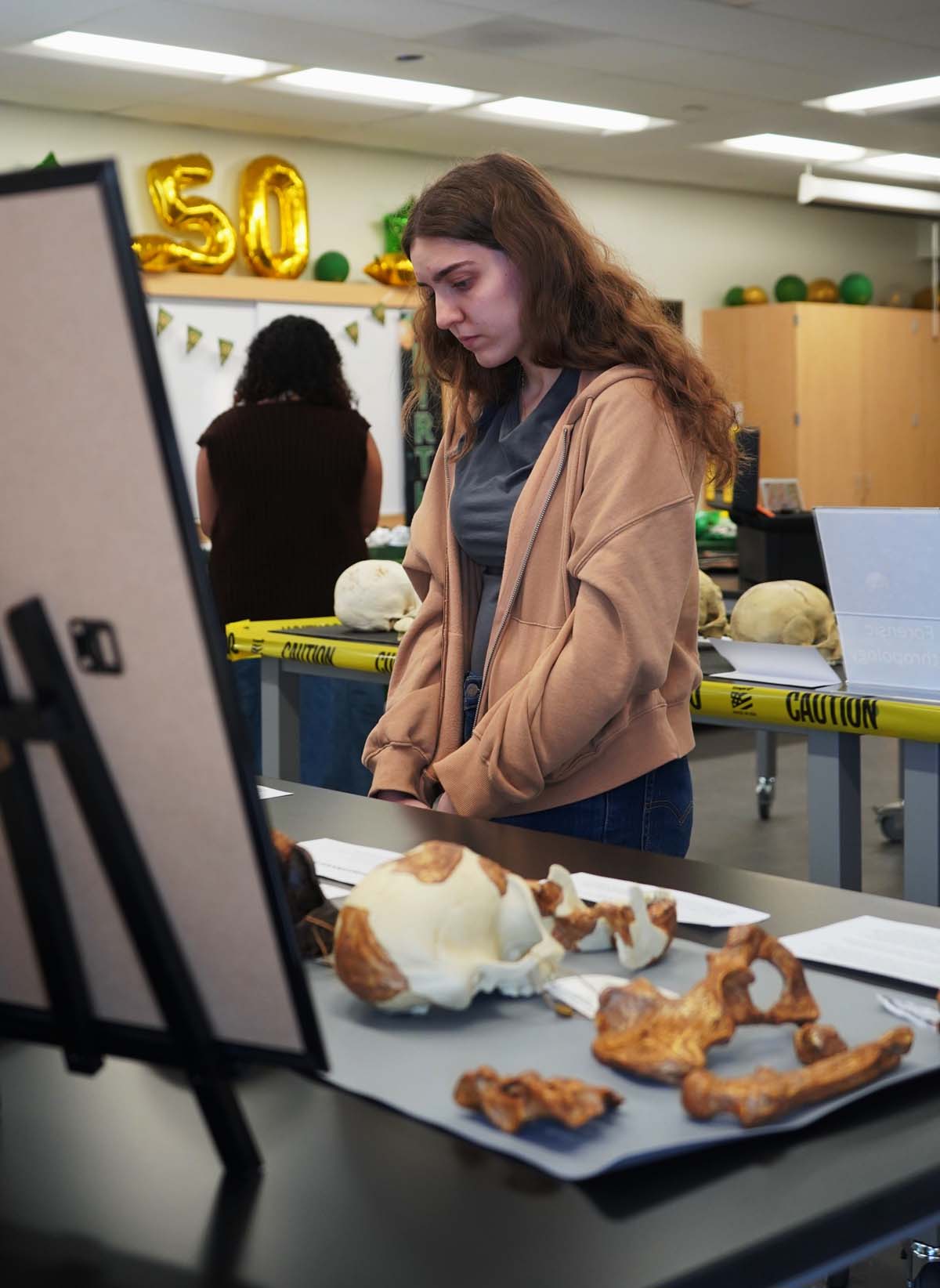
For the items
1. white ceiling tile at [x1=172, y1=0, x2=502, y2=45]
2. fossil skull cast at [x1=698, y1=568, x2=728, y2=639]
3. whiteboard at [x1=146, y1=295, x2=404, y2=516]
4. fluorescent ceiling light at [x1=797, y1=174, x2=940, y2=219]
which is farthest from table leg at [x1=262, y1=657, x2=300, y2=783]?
fluorescent ceiling light at [x1=797, y1=174, x2=940, y2=219]

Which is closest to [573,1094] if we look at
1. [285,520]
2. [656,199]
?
[285,520]

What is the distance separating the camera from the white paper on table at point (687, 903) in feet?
3.35

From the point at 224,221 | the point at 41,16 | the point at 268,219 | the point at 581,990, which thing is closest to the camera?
the point at 581,990

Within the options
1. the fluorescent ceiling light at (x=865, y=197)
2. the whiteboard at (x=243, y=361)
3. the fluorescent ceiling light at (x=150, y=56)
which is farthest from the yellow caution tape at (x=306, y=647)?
the fluorescent ceiling light at (x=865, y=197)

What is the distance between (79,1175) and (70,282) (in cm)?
38

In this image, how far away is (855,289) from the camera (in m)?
11.0

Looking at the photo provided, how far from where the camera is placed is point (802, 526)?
14.6ft

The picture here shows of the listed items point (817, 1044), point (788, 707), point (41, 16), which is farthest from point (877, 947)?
point (41, 16)

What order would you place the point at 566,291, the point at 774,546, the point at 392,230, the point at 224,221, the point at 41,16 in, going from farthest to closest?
the point at 392,230
the point at 224,221
the point at 41,16
the point at 774,546
the point at 566,291

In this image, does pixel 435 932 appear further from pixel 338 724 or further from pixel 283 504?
pixel 338 724

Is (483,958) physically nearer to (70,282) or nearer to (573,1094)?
(573,1094)

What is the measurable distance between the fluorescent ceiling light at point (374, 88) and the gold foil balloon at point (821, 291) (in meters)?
4.02

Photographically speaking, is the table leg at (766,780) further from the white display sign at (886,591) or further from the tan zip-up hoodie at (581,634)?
the tan zip-up hoodie at (581,634)

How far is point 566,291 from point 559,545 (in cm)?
28
